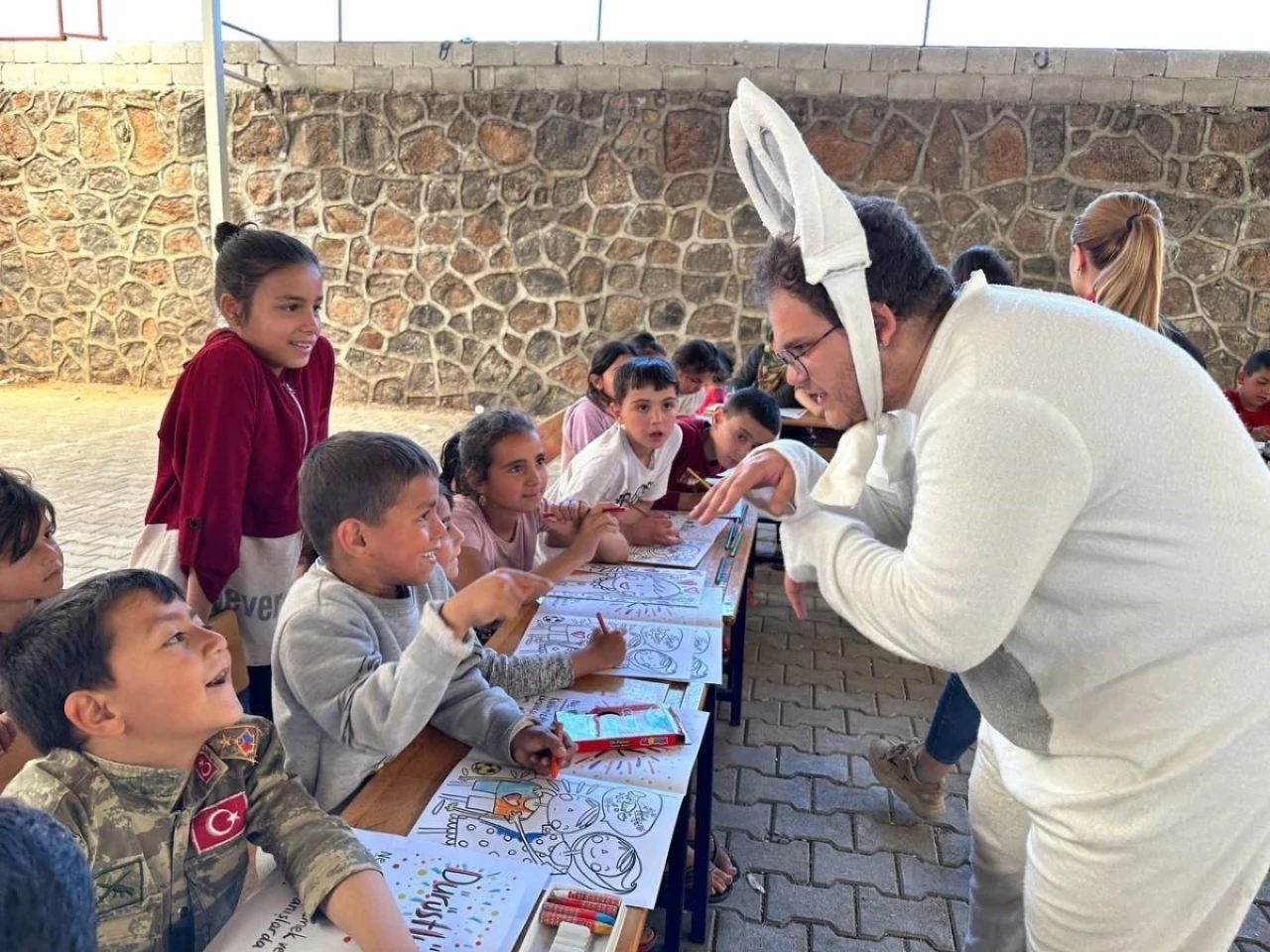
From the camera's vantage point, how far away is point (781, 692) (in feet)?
11.1

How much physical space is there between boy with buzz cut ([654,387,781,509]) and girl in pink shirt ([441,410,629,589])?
2.58ft

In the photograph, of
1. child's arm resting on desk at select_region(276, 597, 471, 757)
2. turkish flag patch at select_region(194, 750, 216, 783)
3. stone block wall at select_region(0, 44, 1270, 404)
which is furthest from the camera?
stone block wall at select_region(0, 44, 1270, 404)

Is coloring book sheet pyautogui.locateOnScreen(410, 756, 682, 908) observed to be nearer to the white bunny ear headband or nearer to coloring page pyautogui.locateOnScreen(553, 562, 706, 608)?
the white bunny ear headband

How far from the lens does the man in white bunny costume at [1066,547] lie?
0.99m

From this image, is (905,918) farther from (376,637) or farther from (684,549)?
(376,637)

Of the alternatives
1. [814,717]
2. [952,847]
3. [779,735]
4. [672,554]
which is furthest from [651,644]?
[814,717]

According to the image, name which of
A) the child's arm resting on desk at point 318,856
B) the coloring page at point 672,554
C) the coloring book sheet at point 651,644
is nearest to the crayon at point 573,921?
the child's arm resting on desk at point 318,856

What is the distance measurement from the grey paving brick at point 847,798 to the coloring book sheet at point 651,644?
1078mm

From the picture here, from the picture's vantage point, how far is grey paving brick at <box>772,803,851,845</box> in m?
2.47

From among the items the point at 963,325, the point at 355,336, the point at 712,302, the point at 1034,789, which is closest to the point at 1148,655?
the point at 1034,789

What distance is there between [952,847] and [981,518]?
1.83m

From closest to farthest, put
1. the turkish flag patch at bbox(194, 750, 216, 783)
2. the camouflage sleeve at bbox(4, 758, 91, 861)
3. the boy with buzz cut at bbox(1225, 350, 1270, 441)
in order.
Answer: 1. the camouflage sleeve at bbox(4, 758, 91, 861)
2. the turkish flag patch at bbox(194, 750, 216, 783)
3. the boy with buzz cut at bbox(1225, 350, 1270, 441)

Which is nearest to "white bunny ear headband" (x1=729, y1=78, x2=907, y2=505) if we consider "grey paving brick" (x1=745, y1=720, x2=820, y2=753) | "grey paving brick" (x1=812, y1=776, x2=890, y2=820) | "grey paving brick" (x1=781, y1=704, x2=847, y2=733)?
"grey paving brick" (x1=812, y1=776, x2=890, y2=820)

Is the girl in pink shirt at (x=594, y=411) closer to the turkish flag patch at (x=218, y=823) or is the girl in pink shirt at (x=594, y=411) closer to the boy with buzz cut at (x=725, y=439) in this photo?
the boy with buzz cut at (x=725, y=439)
